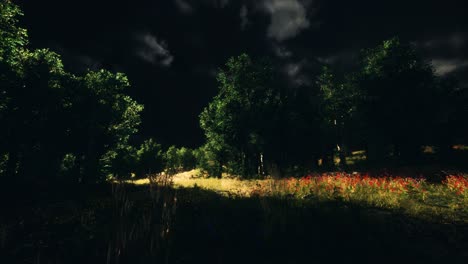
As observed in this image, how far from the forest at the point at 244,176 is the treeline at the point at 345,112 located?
0.57ft

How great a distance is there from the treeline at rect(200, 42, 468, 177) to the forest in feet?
0.57

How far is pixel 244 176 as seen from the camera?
24.9 m

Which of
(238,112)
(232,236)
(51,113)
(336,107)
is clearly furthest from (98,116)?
(336,107)

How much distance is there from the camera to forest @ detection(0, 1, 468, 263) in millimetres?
3807

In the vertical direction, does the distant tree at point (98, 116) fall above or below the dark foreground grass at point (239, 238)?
above

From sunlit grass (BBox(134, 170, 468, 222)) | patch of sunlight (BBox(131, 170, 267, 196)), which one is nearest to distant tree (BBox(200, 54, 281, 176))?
patch of sunlight (BBox(131, 170, 267, 196))

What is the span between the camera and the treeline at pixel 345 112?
23047 millimetres

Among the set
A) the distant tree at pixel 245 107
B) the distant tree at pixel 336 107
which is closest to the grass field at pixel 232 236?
the distant tree at pixel 245 107

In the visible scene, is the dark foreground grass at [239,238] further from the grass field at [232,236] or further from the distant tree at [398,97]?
the distant tree at [398,97]

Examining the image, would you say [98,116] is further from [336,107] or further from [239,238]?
[336,107]

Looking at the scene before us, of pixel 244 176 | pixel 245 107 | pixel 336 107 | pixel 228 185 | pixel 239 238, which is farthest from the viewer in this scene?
pixel 336 107

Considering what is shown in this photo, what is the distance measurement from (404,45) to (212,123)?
82.4 ft

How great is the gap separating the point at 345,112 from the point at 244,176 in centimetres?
1882

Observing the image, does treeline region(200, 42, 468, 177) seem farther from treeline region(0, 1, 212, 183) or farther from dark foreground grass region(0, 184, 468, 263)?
dark foreground grass region(0, 184, 468, 263)
